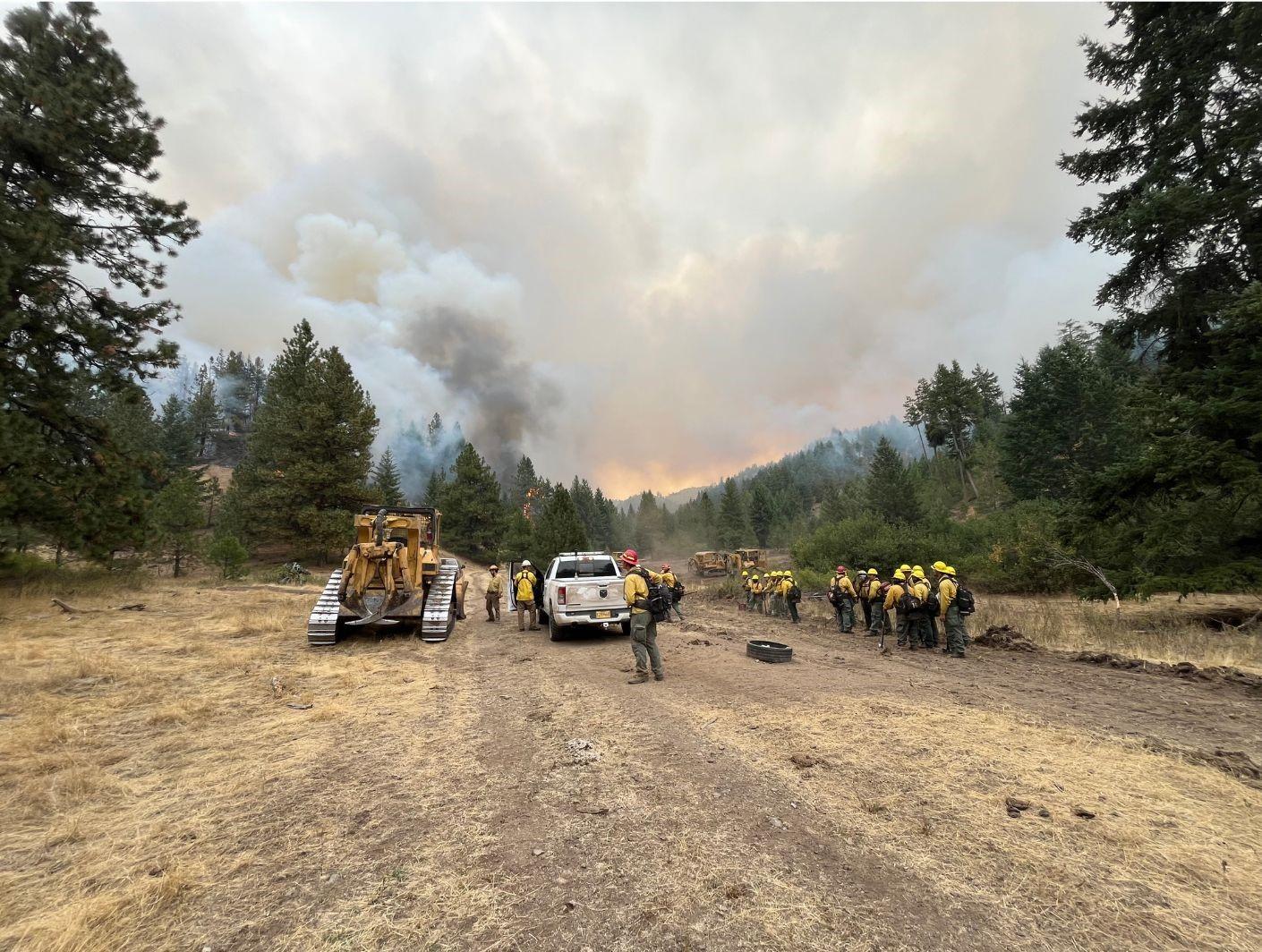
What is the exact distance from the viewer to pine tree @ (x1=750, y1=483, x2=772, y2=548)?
95.8m

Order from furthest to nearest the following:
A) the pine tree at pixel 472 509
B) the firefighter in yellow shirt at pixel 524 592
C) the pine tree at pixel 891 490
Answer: the pine tree at pixel 472 509 → the pine tree at pixel 891 490 → the firefighter in yellow shirt at pixel 524 592

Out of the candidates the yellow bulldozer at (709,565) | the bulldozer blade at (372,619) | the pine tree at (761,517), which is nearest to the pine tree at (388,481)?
the yellow bulldozer at (709,565)

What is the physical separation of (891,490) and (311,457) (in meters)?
45.5

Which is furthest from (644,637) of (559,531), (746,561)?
(559,531)

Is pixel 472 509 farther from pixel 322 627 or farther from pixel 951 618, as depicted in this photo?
pixel 951 618

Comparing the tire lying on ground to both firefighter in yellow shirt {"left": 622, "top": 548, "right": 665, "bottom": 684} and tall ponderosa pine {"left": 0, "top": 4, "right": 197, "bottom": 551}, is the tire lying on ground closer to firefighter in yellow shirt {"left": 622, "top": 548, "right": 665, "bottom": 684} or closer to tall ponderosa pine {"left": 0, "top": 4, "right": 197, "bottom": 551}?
firefighter in yellow shirt {"left": 622, "top": 548, "right": 665, "bottom": 684}

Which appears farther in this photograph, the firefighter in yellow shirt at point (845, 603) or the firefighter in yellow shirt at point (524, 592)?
the firefighter in yellow shirt at point (524, 592)

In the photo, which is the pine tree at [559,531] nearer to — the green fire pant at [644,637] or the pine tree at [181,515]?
the pine tree at [181,515]

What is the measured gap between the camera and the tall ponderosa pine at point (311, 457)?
3133 cm

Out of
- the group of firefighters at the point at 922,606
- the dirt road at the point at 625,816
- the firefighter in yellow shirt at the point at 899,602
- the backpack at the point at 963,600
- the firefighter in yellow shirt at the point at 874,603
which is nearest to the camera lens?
the dirt road at the point at 625,816

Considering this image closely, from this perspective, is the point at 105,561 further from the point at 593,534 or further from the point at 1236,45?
the point at 593,534

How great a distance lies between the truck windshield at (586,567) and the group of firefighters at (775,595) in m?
7.41

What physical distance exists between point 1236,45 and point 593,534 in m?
101

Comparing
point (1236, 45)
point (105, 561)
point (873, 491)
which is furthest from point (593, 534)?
point (1236, 45)
